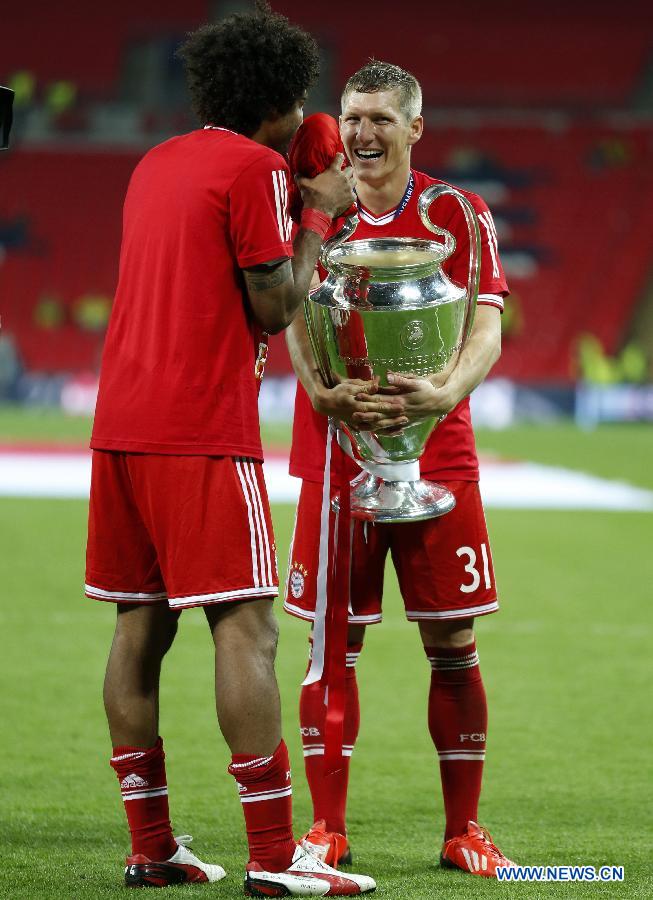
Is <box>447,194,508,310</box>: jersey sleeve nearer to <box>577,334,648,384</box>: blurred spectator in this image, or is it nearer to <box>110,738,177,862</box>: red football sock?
<box>110,738,177,862</box>: red football sock

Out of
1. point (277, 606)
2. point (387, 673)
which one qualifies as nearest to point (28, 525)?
point (277, 606)

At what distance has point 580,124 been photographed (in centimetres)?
2759

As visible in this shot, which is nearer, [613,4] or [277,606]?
[277,606]

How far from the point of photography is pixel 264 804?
2.67 m

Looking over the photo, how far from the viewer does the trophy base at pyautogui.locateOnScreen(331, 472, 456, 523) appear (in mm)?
2982

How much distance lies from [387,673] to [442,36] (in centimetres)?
2438

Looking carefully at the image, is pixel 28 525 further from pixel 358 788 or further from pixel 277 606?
pixel 358 788

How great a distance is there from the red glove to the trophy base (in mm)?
730

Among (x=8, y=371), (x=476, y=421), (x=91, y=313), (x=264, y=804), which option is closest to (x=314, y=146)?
(x=264, y=804)

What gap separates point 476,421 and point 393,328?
63.0 ft

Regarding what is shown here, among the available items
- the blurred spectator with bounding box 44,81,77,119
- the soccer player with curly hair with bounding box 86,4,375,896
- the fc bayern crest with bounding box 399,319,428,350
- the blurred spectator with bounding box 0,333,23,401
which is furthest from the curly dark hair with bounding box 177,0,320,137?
the blurred spectator with bounding box 44,81,77,119

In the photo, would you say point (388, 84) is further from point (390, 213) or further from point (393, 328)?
point (393, 328)

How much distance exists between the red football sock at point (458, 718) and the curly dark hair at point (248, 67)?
137 cm

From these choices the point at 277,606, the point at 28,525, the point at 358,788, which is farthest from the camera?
the point at 28,525
